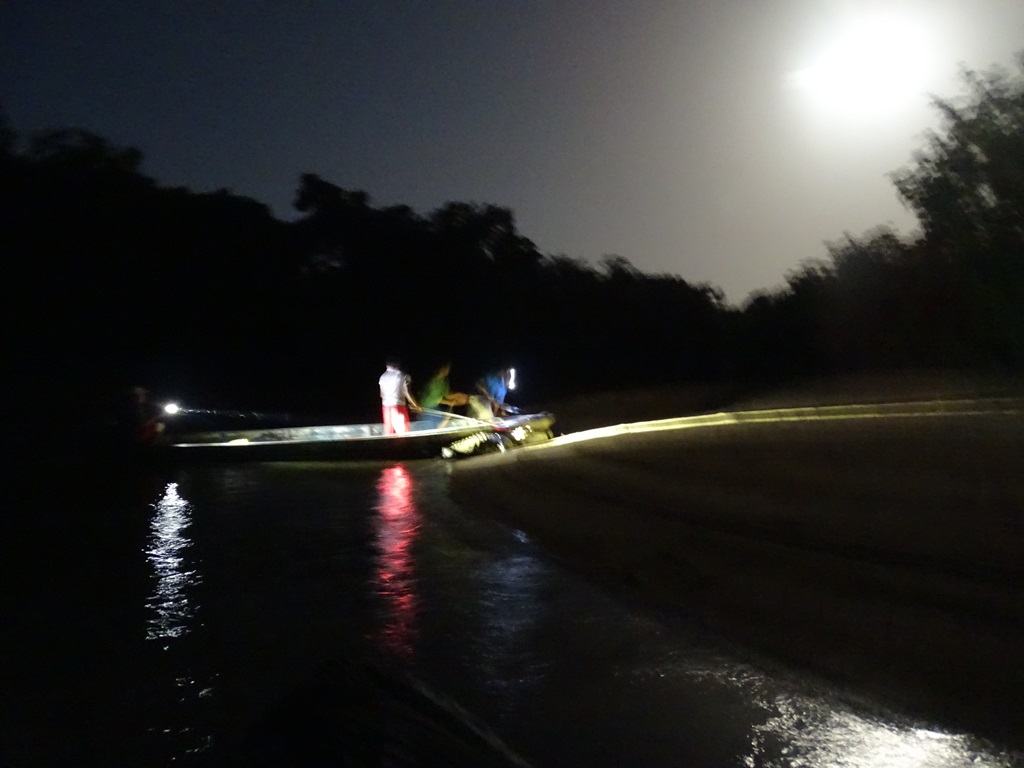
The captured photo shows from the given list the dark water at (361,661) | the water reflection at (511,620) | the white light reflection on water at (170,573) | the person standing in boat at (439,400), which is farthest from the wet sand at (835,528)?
the person standing in boat at (439,400)

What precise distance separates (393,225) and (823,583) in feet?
115

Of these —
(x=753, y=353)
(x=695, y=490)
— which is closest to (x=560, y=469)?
(x=695, y=490)

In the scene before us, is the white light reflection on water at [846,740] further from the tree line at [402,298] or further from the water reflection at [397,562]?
the tree line at [402,298]

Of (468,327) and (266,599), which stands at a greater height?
(468,327)

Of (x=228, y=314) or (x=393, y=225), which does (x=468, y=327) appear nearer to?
(x=393, y=225)

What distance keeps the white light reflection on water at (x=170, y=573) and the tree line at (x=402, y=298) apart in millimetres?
11307

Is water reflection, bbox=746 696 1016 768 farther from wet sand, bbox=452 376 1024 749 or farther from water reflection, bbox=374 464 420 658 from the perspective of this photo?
water reflection, bbox=374 464 420 658

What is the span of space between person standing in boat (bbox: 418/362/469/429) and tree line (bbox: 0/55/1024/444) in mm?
7579

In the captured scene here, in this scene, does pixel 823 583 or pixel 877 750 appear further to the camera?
pixel 823 583

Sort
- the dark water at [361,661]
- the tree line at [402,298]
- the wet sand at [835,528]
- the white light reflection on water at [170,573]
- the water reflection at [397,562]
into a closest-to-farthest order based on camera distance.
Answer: the dark water at [361,661] < the wet sand at [835,528] < the water reflection at [397,562] < the white light reflection on water at [170,573] < the tree line at [402,298]

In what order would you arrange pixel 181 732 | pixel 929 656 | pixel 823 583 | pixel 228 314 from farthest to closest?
pixel 228 314 → pixel 823 583 → pixel 929 656 → pixel 181 732

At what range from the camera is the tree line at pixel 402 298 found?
16453 mm

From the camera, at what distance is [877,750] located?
480 cm

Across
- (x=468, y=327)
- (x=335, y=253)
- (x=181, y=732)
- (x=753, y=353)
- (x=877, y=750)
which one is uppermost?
(x=335, y=253)
